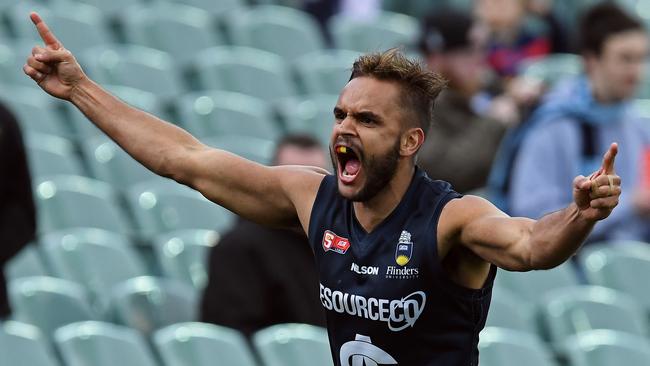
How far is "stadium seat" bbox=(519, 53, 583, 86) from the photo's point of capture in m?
9.88

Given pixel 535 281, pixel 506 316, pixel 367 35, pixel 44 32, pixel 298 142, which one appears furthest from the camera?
pixel 367 35

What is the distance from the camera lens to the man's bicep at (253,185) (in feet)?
14.5

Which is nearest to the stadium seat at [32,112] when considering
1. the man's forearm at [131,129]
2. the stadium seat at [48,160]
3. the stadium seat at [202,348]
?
the stadium seat at [48,160]

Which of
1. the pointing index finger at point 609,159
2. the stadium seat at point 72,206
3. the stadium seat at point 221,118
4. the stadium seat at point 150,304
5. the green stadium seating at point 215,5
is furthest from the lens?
the green stadium seating at point 215,5

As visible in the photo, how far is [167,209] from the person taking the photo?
761 cm

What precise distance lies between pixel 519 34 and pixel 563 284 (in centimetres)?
310

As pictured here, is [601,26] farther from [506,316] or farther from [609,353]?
[609,353]

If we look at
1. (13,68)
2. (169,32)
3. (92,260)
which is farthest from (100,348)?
(169,32)

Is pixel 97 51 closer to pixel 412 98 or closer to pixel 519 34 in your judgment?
pixel 519 34

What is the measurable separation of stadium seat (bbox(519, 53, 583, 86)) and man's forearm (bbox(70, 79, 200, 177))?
5.42 meters

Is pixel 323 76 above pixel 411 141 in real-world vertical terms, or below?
above

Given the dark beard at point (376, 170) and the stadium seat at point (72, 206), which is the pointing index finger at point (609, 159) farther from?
the stadium seat at point (72, 206)

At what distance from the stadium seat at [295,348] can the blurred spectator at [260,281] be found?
1.19ft

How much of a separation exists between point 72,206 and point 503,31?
10.6 feet
